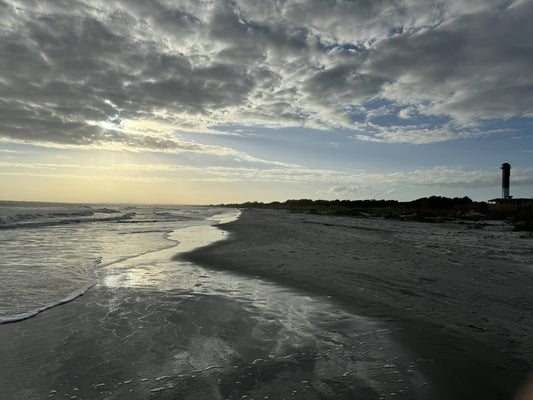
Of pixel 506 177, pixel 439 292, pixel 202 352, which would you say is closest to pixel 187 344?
pixel 202 352

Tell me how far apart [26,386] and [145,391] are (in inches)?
49.2

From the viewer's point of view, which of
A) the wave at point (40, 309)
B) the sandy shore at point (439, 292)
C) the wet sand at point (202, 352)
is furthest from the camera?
the wave at point (40, 309)

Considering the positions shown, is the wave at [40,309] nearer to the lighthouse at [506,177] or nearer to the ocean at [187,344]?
the ocean at [187,344]

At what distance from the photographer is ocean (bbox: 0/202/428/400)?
323 centimetres

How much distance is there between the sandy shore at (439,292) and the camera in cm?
363

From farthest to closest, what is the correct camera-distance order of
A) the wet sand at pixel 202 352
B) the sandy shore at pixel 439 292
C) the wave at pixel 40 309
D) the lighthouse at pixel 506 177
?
the lighthouse at pixel 506 177 → the wave at pixel 40 309 → the sandy shore at pixel 439 292 → the wet sand at pixel 202 352

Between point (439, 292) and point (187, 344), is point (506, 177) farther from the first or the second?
point (187, 344)

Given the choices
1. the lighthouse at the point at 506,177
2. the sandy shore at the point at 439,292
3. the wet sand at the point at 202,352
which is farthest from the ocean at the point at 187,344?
the lighthouse at the point at 506,177

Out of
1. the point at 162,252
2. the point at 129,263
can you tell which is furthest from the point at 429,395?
the point at 162,252

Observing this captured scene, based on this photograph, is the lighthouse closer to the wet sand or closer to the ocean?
the ocean

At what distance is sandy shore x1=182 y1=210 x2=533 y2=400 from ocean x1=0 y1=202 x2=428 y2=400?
446 mm

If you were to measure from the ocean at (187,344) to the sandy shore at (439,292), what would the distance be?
446 millimetres

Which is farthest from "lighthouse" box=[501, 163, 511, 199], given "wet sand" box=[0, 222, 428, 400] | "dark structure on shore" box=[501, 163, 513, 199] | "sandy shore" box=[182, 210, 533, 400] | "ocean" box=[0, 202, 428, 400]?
"wet sand" box=[0, 222, 428, 400]

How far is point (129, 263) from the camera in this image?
10.5 metres
